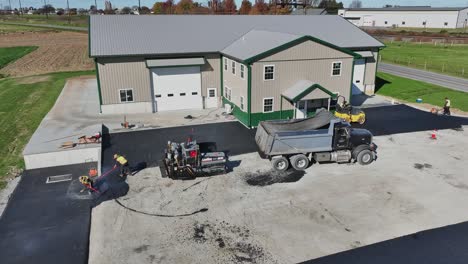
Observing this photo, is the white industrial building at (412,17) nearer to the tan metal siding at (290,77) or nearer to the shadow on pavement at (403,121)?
the shadow on pavement at (403,121)

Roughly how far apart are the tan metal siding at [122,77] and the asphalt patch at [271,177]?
15832 millimetres

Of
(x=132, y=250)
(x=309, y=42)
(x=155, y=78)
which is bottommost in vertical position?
(x=132, y=250)

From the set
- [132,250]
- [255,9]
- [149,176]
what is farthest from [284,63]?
[255,9]

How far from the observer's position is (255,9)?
4528 inches

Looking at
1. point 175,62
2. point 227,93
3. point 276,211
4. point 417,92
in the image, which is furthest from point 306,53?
point 417,92

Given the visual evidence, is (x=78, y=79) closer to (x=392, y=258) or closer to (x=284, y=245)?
(x=284, y=245)

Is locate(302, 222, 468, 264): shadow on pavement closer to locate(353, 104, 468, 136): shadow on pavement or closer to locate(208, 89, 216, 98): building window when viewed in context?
locate(353, 104, 468, 136): shadow on pavement

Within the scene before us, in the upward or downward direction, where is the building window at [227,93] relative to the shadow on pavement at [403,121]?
upward

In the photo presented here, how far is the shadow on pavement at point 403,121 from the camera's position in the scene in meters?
27.9

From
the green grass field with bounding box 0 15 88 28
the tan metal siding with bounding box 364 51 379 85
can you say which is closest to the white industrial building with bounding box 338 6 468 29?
the tan metal siding with bounding box 364 51 379 85

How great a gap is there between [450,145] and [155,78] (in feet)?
78.5

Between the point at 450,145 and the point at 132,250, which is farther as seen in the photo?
the point at 450,145

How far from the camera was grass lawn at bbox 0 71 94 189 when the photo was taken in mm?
22984

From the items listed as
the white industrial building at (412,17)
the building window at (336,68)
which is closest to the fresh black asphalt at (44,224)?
the building window at (336,68)
